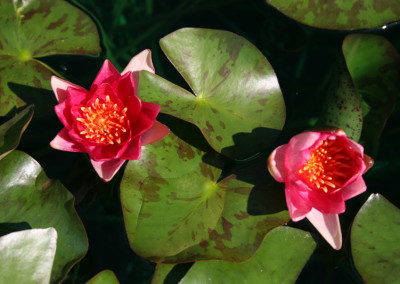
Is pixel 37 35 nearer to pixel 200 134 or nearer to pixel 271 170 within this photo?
pixel 200 134

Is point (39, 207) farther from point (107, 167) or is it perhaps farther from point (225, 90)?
point (225, 90)

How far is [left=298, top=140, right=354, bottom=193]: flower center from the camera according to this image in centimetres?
160

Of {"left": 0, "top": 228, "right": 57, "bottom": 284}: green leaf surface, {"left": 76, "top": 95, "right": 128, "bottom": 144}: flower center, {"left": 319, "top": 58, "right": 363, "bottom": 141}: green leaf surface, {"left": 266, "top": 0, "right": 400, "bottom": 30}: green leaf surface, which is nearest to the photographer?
{"left": 0, "top": 228, "right": 57, "bottom": 284}: green leaf surface

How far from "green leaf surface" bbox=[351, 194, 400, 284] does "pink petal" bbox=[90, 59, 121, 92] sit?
1.18m

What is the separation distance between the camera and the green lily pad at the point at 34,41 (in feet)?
6.24

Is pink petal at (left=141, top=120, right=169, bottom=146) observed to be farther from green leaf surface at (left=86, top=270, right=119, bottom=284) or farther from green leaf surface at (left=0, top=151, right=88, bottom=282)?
green leaf surface at (left=86, top=270, right=119, bottom=284)

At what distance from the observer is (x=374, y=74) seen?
1.87m

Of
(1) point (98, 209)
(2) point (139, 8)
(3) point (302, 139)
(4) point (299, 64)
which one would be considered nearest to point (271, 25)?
(4) point (299, 64)

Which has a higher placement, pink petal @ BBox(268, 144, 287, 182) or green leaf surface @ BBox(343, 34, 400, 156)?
green leaf surface @ BBox(343, 34, 400, 156)

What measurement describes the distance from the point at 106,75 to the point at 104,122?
0.19 m

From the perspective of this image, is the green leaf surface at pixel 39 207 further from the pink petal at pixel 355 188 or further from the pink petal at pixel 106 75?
the pink petal at pixel 355 188

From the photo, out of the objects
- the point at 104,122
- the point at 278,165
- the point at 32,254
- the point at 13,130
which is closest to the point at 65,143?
the point at 104,122

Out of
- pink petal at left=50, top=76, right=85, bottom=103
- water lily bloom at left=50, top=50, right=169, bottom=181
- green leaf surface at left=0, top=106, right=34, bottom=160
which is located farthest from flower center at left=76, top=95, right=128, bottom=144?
green leaf surface at left=0, top=106, right=34, bottom=160

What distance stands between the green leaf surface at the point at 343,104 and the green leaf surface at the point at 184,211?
48 centimetres
